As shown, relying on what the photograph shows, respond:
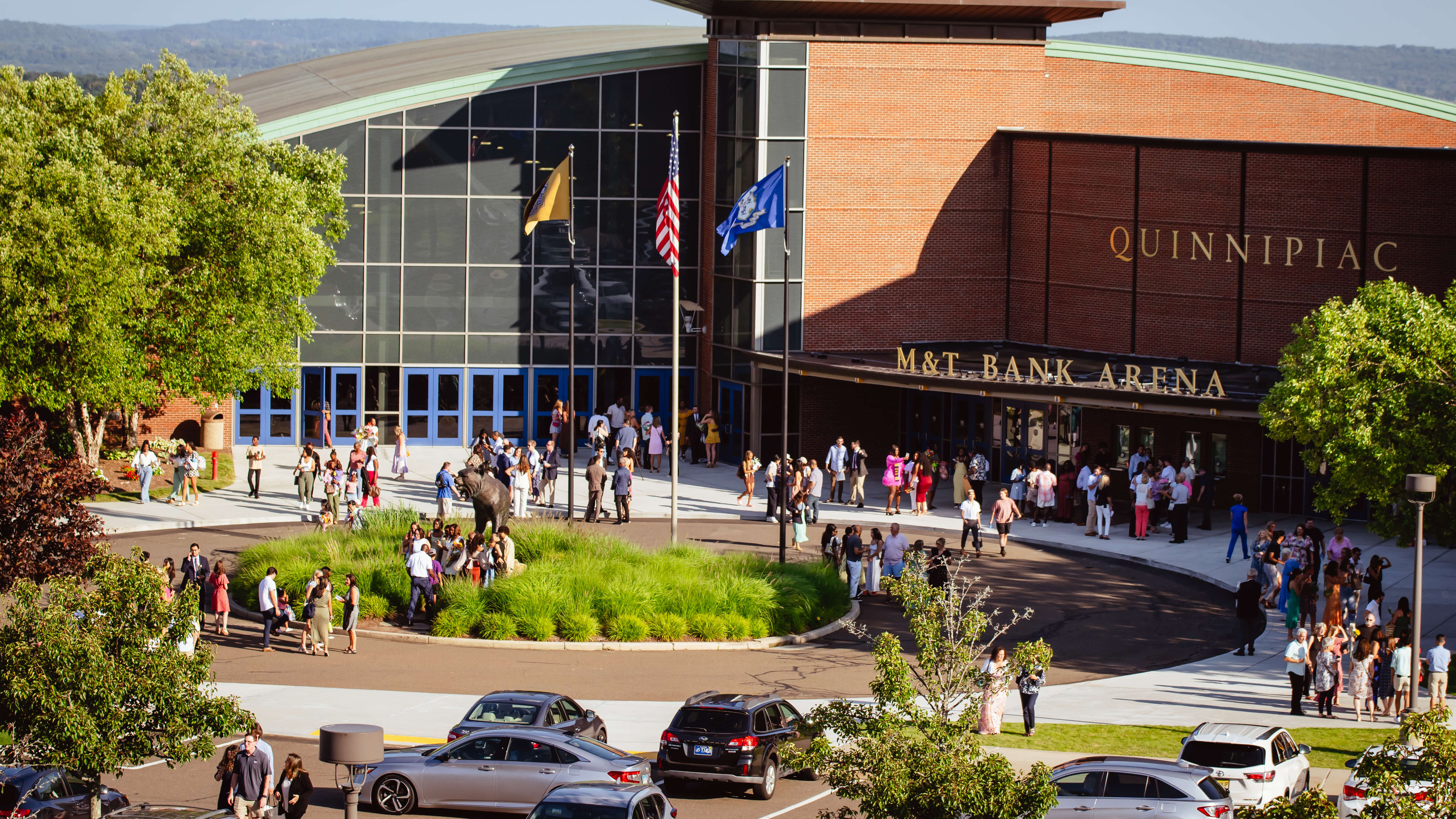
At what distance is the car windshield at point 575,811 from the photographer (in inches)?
587

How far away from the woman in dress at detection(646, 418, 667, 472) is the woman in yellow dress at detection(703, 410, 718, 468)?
52.5 inches

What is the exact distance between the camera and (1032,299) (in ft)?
151

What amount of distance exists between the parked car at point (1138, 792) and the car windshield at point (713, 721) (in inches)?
146

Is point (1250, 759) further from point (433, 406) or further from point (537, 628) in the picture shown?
point (433, 406)

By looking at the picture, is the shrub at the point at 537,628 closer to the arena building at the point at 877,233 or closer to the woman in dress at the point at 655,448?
the arena building at the point at 877,233

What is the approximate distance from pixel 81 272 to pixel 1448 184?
101ft

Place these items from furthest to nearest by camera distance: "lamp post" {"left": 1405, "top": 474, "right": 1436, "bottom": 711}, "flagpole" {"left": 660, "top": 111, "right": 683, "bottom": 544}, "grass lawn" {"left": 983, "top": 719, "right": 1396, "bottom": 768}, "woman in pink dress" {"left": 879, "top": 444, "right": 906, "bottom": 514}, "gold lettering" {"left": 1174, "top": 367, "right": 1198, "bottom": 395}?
"woman in pink dress" {"left": 879, "top": 444, "right": 906, "bottom": 514} → "gold lettering" {"left": 1174, "top": 367, "right": 1198, "bottom": 395} → "flagpole" {"left": 660, "top": 111, "right": 683, "bottom": 544} → "lamp post" {"left": 1405, "top": 474, "right": 1436, "bottom": 711} → "grass lawn" {"left": 983, "top": 719, "right": 1396, "bottom": 768}

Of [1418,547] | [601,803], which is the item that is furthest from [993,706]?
[601,803]

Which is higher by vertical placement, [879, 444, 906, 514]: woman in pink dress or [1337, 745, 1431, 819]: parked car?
[879, 444, 906, 514]: woman in pink dress

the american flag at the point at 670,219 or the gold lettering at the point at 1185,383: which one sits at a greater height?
the american flag at the point at 670,219

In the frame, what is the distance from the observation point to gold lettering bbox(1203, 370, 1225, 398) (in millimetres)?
35438

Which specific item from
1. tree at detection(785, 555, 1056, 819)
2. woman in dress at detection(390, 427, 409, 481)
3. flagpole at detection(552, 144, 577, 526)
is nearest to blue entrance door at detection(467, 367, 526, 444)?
flagpole at detection(552, 144, 577, 526)

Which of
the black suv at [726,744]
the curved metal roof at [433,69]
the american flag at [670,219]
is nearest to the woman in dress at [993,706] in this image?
the black suv at [726,744]

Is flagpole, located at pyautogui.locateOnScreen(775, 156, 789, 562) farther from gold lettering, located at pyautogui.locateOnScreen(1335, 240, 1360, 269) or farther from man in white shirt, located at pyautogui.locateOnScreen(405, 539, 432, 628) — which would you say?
gold lettering, located at pyautogui.locateOnScreen(1335, 240, 1360, 269)
